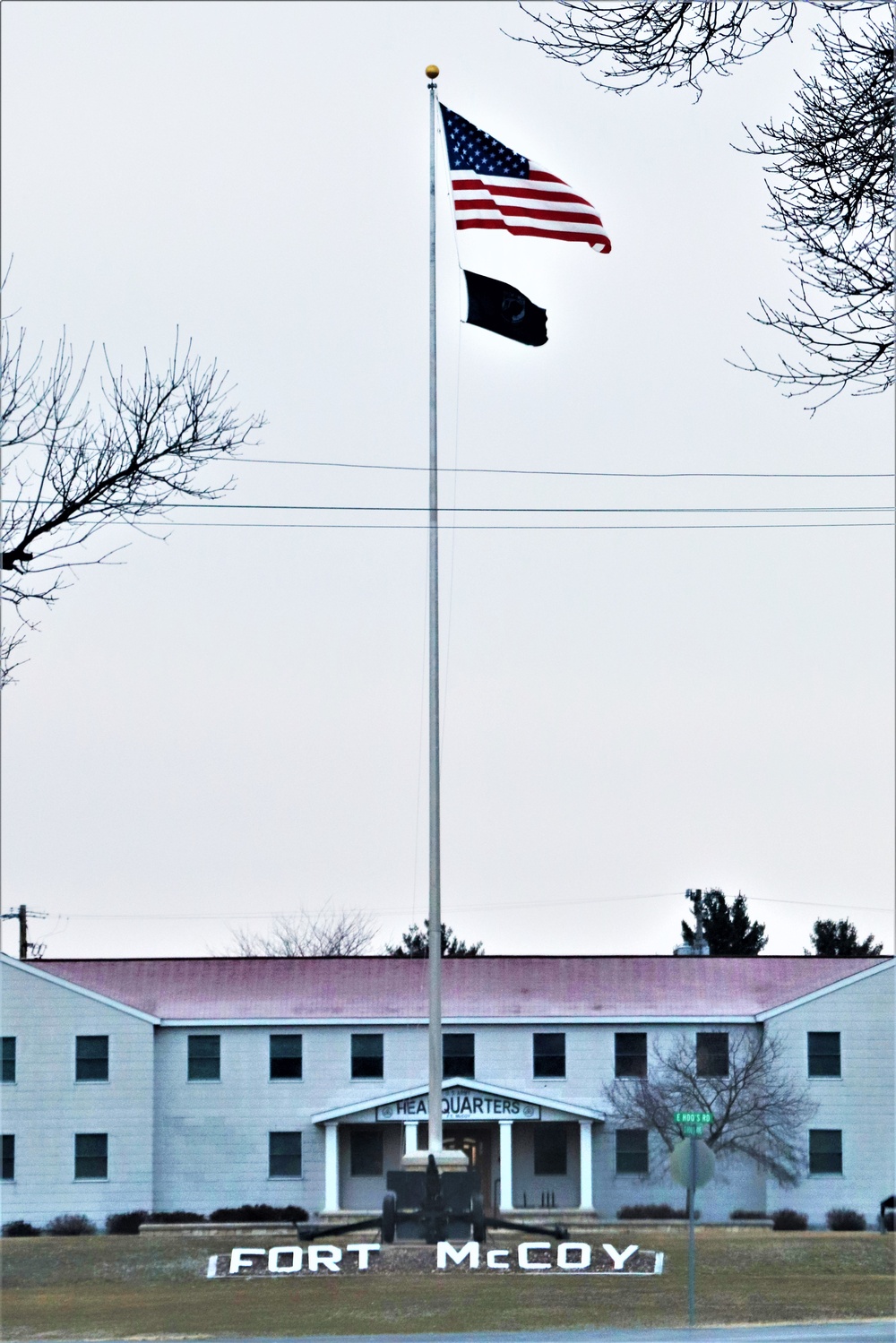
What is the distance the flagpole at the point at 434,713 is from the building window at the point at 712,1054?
2568 centimetres

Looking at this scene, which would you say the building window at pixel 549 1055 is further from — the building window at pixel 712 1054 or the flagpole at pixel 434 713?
→ the flagpole at pixel 434 713

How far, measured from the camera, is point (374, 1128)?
52062 mm

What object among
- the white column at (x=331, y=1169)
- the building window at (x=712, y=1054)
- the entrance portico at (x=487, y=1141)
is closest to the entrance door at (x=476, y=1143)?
the entrance portico at (x=487, y=1141)

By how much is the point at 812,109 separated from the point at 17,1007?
43445 millimetres

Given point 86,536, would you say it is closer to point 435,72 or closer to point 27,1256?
point 435,72

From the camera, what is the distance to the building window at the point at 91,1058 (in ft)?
165

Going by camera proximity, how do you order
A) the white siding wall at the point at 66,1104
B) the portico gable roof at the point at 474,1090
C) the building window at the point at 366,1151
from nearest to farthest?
the white siding wall at the point at 66,1104, the portico gable roof at the point at 474,1090, the building window at the point at 366,1151

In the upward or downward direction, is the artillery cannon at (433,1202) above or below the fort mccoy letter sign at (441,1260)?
above

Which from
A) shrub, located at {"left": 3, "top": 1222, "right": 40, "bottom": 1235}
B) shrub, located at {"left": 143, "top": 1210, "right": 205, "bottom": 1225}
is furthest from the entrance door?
shrub, located at {"left": 3, "top": 1222, "right": 40, "bottom": 1235}

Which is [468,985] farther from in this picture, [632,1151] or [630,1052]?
[632,1151]

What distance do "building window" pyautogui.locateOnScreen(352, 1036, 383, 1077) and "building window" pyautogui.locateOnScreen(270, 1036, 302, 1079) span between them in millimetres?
1465

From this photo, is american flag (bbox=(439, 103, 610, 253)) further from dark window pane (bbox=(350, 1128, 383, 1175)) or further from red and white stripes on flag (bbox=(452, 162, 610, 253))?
dark window pane (bbox=(350, 1128, 383, 1175))

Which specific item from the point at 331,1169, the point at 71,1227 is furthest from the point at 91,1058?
the point at 331,1169

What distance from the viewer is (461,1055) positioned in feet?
168
